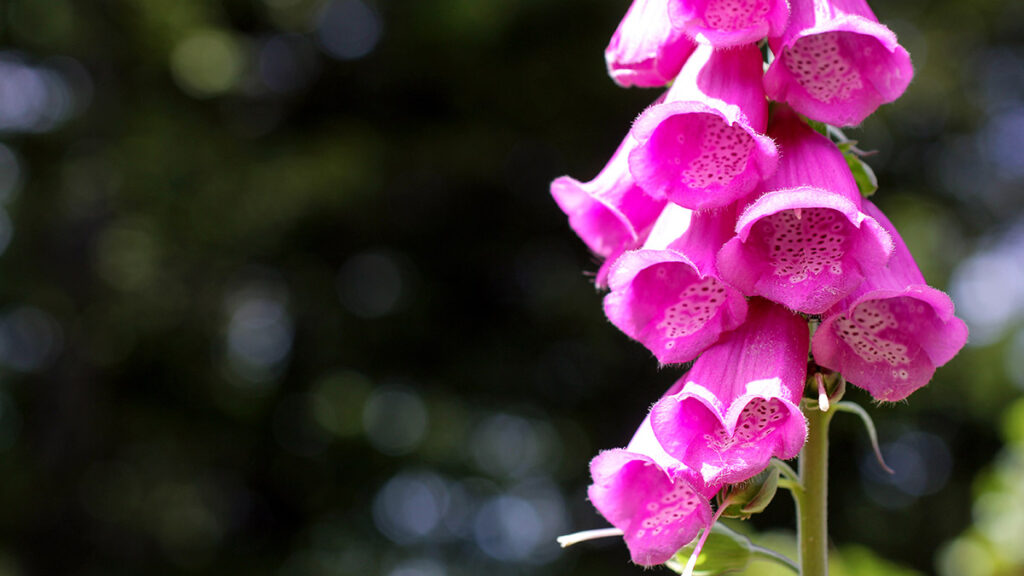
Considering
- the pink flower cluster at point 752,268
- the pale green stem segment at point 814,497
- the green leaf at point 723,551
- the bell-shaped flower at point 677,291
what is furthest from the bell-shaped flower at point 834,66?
the green leaf at point 723,551

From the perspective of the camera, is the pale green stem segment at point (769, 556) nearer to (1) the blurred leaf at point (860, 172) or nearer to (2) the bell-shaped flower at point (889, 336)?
(2) the bell-shaped flower at point (889, 336)

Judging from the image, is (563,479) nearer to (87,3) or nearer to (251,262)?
(251,262)

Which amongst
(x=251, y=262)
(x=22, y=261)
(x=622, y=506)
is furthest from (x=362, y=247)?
(x=622, y=506)

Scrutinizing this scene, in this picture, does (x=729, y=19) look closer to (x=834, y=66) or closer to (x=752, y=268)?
(x=834, y=66)

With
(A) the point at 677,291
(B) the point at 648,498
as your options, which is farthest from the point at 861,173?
(B) the point at 648,498

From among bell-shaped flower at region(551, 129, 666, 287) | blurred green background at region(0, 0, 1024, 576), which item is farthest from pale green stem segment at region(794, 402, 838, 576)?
blurred green background at region(0, 0, 1024, 576)

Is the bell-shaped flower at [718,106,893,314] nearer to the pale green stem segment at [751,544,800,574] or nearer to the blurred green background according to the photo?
the pale green stem segment at [751,544,800,574]

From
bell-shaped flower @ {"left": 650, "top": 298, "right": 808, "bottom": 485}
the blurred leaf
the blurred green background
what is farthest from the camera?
the blurred green background
